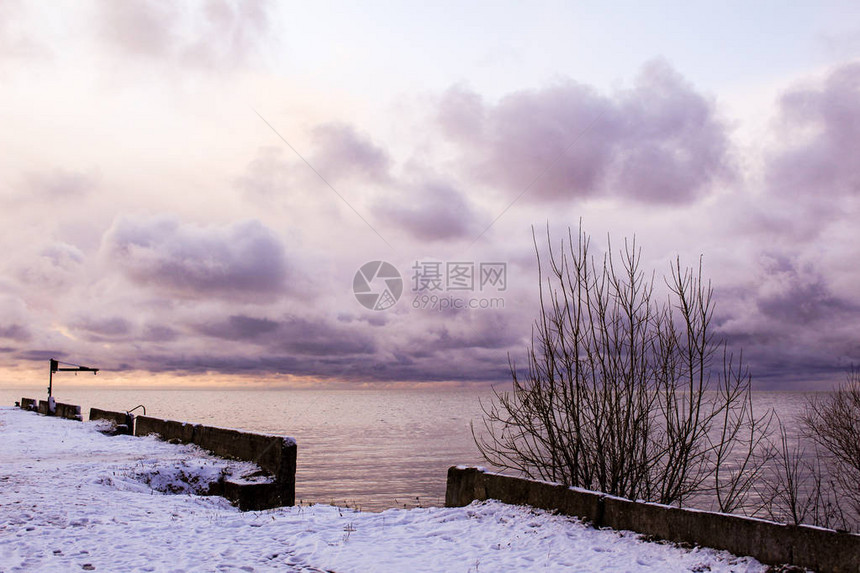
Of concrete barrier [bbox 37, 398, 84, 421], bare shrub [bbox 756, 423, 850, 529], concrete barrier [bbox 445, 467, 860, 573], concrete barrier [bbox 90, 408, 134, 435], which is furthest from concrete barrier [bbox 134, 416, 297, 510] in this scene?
concrete barrier [bbox 37, 398, 84, 421]

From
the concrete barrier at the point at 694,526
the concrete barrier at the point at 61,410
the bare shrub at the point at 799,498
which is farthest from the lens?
the concrete barrier at the point at 61,410

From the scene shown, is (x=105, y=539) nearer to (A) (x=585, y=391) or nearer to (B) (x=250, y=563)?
(B) (x=250, y=563)

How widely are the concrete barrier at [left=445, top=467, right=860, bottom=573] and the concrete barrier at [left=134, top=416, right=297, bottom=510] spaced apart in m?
4.51

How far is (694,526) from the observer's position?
7449 millimetres

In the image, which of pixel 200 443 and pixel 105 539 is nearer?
pixel 105 539

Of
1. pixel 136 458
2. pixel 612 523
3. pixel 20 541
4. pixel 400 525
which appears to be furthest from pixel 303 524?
pixel 136 458

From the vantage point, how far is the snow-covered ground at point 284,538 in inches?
282

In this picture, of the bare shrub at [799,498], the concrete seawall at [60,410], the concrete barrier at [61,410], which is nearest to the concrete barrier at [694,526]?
the bare shrub at [799,498]

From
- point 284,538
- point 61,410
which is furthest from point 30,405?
point 284,538

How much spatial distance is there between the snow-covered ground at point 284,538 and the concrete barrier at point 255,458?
0.63 meters

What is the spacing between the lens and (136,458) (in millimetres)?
16016

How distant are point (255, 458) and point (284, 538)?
20.9 ft

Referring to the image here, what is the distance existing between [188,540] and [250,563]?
4.86 feet

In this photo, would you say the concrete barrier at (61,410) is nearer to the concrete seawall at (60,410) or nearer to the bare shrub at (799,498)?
the concrete seawall at (60,410)
